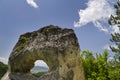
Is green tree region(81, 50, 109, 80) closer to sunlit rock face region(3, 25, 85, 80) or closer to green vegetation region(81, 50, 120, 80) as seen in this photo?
green vegetation region(81, 50, 120, 80)

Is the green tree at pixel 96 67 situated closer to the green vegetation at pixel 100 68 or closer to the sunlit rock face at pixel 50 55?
the green vegetation at pixel 100 68

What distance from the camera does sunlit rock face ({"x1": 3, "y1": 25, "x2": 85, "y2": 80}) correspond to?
466 inches

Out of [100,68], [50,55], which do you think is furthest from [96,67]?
[50,55]

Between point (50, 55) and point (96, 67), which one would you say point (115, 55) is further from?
point (50, 55)

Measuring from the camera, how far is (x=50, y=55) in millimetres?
A: 12195

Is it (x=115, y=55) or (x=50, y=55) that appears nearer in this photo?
(x=50, y=55)

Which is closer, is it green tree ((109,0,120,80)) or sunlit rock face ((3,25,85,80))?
→ sunlit rock face ((3,25,85,80))

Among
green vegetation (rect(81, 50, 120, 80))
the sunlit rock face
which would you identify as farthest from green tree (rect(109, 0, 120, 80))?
the sunlit rock face

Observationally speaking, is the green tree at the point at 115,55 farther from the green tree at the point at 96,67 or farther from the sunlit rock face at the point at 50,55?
the sunlit rock face at the point at 50,55

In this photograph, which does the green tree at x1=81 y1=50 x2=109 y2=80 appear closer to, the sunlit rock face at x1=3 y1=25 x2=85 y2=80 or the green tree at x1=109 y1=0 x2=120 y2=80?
the green tree at x1=109 y1=0 x2=120 y2=80

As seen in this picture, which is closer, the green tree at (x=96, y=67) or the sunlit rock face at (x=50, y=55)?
the sunlit rock face at (x=50, y=55)

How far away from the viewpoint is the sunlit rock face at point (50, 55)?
11836 millimetres

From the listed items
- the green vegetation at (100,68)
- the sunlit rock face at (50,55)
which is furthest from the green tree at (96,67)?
the sunlit rock face at (50,55)

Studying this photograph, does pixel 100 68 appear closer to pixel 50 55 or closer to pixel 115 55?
pixel 115 55
